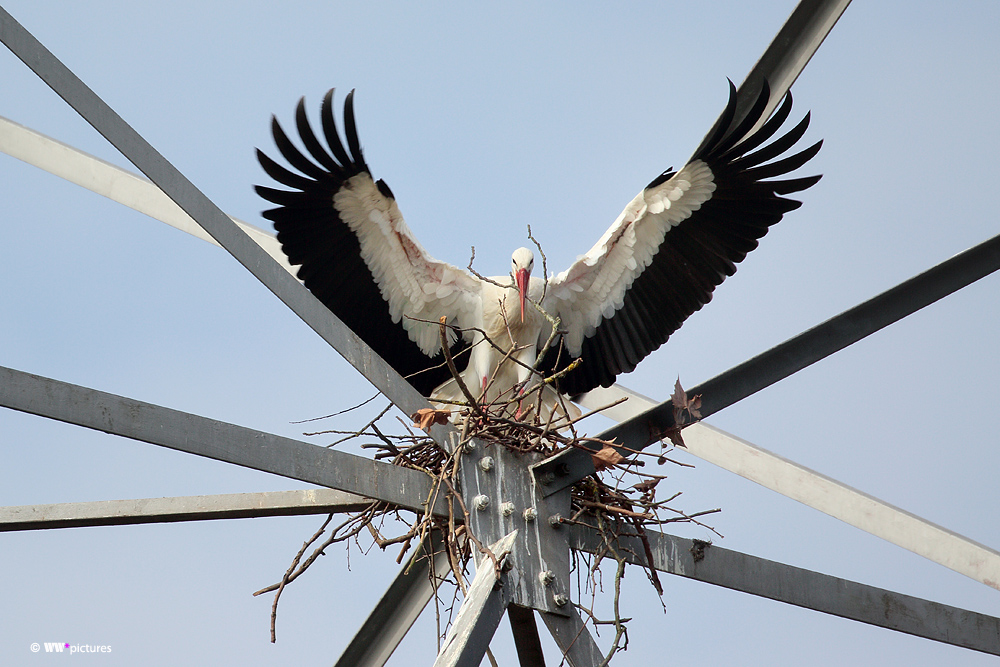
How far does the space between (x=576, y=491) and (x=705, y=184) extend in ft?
6.73

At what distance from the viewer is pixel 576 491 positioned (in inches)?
132

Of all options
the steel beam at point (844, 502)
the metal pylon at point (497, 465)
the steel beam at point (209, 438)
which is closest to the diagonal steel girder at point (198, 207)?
the metal pylon at point (497, 465)

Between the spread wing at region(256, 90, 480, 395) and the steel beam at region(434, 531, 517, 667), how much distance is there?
157 centimetres

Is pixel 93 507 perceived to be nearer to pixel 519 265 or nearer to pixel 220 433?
pixel 220 433

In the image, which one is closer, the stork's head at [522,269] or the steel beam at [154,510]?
the steel beam at [154,510]

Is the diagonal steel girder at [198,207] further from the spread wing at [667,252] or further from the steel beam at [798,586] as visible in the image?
the spread wing at [667,252]

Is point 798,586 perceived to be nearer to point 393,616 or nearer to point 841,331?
point 841,331

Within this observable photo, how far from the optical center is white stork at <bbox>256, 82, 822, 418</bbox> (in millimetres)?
4703

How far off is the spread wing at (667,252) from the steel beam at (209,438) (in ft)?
7.08

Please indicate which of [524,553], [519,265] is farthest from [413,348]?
[524,553]

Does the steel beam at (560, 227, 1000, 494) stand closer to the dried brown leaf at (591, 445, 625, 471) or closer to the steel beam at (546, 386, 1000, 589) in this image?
the dried brown leaf at (591, 445, 625, 471)

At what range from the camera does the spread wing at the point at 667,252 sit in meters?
4.87

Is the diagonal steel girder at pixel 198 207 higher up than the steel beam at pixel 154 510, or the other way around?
the diagonal steel girder at pixel 198 207

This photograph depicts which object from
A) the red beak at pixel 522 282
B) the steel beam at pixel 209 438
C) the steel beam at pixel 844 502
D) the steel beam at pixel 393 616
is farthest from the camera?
the red beak at pixel 522 282
